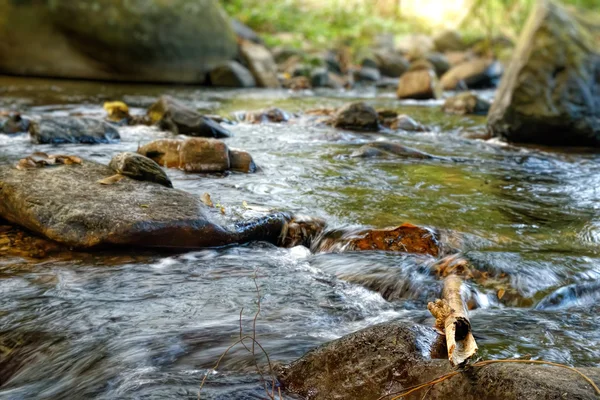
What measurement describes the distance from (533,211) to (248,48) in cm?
1120

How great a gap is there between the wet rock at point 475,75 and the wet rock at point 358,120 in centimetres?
755

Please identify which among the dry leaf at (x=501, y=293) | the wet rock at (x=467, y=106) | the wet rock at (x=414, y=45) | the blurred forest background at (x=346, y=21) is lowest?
the dry leaf at (x=501, y=293)

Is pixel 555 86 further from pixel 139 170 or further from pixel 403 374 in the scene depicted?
pixel 403 374

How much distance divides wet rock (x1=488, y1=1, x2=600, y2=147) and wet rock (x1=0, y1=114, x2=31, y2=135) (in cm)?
584

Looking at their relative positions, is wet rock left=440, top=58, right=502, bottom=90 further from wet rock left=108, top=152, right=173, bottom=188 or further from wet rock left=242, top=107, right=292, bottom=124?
wet rock left=108, top=152, right=173, bottom=188

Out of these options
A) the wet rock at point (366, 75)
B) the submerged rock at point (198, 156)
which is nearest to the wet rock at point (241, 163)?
the submerged rock at point (198, 156)

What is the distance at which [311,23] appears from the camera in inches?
834

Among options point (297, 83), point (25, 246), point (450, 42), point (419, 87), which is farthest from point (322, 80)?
point (25, 246)

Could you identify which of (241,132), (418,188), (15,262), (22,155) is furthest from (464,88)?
(15,262)

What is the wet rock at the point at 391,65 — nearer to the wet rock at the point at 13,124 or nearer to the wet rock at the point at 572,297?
the wet rock at the point at 13,124

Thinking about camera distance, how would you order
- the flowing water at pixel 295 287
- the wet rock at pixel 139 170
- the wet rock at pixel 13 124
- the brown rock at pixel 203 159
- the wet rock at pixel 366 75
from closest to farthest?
1. the flowing water at pixel 295 287
2. the wet rock at pixel 139 170
3. the brown rock at pixel 203 159
4. the wet rock at pixel 13 124
5. the wet rock at pixel 366 75

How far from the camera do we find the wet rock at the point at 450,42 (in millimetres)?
20719

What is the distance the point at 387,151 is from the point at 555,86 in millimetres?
2267

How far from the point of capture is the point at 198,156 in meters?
5.40
